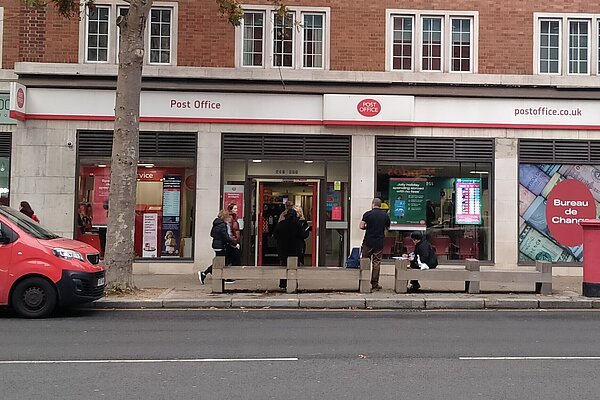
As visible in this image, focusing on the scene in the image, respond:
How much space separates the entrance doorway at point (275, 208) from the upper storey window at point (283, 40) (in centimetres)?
293

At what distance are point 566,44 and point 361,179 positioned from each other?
616 centimetres

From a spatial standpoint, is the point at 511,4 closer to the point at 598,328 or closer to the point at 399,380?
the point at 598,328

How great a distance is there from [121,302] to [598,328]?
7631mm

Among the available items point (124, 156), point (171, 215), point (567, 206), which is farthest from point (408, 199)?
point (124, 156)

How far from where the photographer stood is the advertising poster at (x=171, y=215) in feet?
50.5

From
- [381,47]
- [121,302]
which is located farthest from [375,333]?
[381,47]

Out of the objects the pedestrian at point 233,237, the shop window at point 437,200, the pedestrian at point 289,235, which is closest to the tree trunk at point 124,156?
the pedestrian at point 233,237

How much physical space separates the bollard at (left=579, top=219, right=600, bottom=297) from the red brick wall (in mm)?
5431

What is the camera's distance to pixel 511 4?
15.6 m

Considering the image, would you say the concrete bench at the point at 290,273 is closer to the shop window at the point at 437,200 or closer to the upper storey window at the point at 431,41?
the shop window at the point at 437,200

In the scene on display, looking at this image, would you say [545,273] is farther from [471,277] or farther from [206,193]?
[206,193]

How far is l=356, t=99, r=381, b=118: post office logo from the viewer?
15.2 metres

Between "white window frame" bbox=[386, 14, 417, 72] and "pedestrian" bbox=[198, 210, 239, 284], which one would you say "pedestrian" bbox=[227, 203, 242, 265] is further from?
"white window frame" bbox=[386, 14, 417, 72]

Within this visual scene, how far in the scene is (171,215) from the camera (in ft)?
50.5
